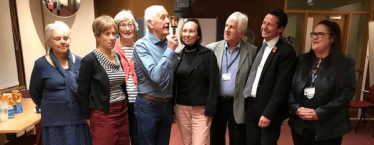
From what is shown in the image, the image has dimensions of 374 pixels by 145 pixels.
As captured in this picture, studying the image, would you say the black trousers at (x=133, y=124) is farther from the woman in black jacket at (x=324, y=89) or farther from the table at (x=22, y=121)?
the woman in black jacket at (x=324, y=89)

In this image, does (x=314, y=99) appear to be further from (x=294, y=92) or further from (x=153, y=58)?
(x=153, y=58)

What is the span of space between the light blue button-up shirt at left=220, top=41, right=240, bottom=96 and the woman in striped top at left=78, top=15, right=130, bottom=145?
84cm

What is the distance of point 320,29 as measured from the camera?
5.38 feet

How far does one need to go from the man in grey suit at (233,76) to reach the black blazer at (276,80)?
0.66 ft

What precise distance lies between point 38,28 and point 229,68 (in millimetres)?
3379

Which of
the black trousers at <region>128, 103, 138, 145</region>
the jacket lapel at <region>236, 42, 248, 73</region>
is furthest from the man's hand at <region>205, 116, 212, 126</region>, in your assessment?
the black trousers at <region>128, 103, 138, 145</region>

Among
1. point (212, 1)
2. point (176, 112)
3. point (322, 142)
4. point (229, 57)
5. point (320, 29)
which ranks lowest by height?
point (322, 142)

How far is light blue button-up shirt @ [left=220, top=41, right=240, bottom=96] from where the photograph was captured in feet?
6.49

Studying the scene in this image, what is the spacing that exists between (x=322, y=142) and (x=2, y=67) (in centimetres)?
379

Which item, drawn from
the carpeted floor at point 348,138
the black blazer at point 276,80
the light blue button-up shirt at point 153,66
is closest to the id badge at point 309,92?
the black blazer at point 276,80

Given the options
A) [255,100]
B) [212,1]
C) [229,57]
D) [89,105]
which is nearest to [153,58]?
[89,105]

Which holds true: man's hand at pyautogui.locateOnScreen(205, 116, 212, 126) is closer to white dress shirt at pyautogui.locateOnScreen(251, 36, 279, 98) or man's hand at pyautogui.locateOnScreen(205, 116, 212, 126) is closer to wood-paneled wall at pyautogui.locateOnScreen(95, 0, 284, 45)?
white dress shirt at pyautogui.locateOnScreen(251, 36, 279, 98)

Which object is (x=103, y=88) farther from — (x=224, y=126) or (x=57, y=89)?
(x=224, y=126)

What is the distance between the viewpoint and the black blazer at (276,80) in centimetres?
174
